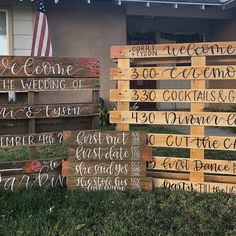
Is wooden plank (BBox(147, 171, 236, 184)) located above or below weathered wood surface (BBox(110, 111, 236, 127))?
below

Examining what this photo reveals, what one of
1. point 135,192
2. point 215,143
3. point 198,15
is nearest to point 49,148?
point 135,192

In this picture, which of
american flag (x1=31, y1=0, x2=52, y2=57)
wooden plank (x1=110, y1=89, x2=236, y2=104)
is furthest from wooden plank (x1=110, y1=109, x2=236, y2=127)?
american flag (x1=31, y1=0, x2=52, y2=57)

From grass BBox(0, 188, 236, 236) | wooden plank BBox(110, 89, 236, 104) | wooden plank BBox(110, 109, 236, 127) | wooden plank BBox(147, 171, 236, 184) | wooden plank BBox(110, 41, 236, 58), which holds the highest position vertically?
wooden plank BBox(110, 41, 236, 58)

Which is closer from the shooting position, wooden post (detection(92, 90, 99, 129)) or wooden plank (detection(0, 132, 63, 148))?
wooden plank (detection(0, 132, 63, 148))

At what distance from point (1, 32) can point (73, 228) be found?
7443mm

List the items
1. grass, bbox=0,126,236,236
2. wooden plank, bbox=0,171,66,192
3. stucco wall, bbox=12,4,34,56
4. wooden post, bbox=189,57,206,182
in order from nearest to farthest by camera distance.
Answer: grass, bbox=0,126,236,236, wooden plank, bbox=0,171,66,192, wooden post, bbox=189,57,206,182, stucco wall, bbox=12,4,34,56

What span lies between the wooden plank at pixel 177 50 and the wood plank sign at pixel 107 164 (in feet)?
3.40

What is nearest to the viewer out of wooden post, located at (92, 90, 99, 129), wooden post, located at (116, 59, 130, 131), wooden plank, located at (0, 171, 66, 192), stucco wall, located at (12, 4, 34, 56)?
wooden plank, located at (0, 171, 66, 192)

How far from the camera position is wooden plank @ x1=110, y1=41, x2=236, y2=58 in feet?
16.2

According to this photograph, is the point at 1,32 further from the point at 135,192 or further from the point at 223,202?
the point at 223,202

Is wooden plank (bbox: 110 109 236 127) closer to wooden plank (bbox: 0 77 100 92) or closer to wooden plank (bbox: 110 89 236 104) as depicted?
wooden plank (bbox: 110 89 236 104)

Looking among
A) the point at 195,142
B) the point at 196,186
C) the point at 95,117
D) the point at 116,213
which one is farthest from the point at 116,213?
the point at 95,117

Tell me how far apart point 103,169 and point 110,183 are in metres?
0.18


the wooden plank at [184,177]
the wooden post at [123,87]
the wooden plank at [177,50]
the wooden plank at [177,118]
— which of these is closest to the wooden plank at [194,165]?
the wooden plank at [184,177]
